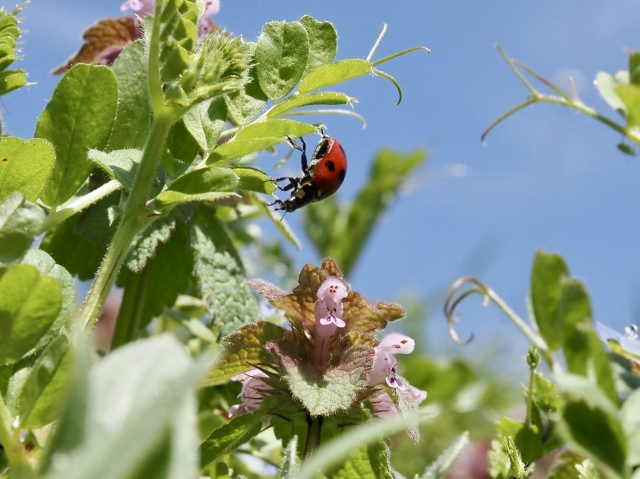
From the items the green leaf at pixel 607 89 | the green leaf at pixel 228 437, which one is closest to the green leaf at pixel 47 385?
the green leaf at pixel 228 437

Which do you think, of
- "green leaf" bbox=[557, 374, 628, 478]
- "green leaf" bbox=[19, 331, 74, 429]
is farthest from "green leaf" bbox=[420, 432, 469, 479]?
"green leaf" bbox=[19, 331, 74, 429]

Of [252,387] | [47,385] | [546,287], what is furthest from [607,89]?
[47,385]

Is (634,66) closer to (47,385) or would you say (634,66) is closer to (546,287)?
(546,287)

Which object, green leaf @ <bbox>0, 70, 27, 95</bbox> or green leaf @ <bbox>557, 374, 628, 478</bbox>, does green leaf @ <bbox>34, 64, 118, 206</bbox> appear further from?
green leaf @ <bbox>557, 374, 628, 478</bbox>

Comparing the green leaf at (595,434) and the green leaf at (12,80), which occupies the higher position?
the green leaf at (12,80)

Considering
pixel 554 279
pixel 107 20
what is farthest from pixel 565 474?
pixel 107 20

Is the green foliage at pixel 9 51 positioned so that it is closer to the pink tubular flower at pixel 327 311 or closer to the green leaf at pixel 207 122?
the green leaf at pixel 207 122
